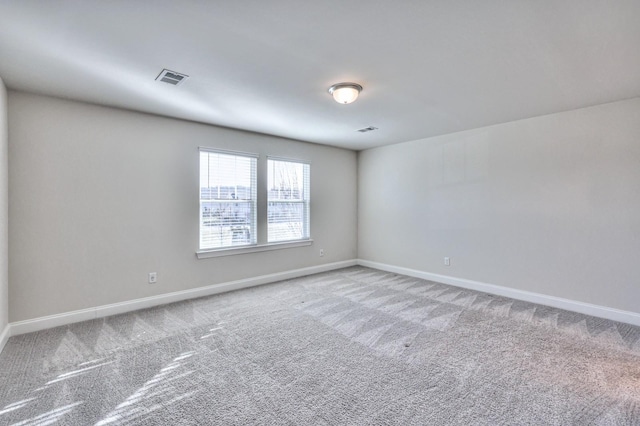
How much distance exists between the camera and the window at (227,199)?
170 inches

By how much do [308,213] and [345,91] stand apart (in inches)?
116

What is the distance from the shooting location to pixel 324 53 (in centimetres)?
234

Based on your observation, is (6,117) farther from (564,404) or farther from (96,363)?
(564,404)

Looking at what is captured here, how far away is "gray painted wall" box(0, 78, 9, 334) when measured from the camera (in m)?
2.78

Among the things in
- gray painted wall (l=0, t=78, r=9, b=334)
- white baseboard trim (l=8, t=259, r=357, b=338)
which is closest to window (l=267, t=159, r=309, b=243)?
white baseboard trim (l=8, t=259, r=357, b=338)

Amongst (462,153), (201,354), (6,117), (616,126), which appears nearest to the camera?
(201,354)

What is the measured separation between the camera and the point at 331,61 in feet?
8.08

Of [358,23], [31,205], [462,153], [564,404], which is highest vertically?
[358,23]

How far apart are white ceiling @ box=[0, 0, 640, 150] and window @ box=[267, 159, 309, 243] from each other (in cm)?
163

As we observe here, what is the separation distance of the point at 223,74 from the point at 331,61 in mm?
1005

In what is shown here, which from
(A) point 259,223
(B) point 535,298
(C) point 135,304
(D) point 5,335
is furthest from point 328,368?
(B) point 535,298

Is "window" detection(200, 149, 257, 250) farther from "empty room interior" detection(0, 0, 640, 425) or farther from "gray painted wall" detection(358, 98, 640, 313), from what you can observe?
"gray painted wall" detection(358, 98, 640, 313)

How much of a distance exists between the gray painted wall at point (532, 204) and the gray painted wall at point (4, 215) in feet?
17.3

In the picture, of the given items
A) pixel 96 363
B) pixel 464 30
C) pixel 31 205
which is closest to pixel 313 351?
Answer: pixel 96 363
